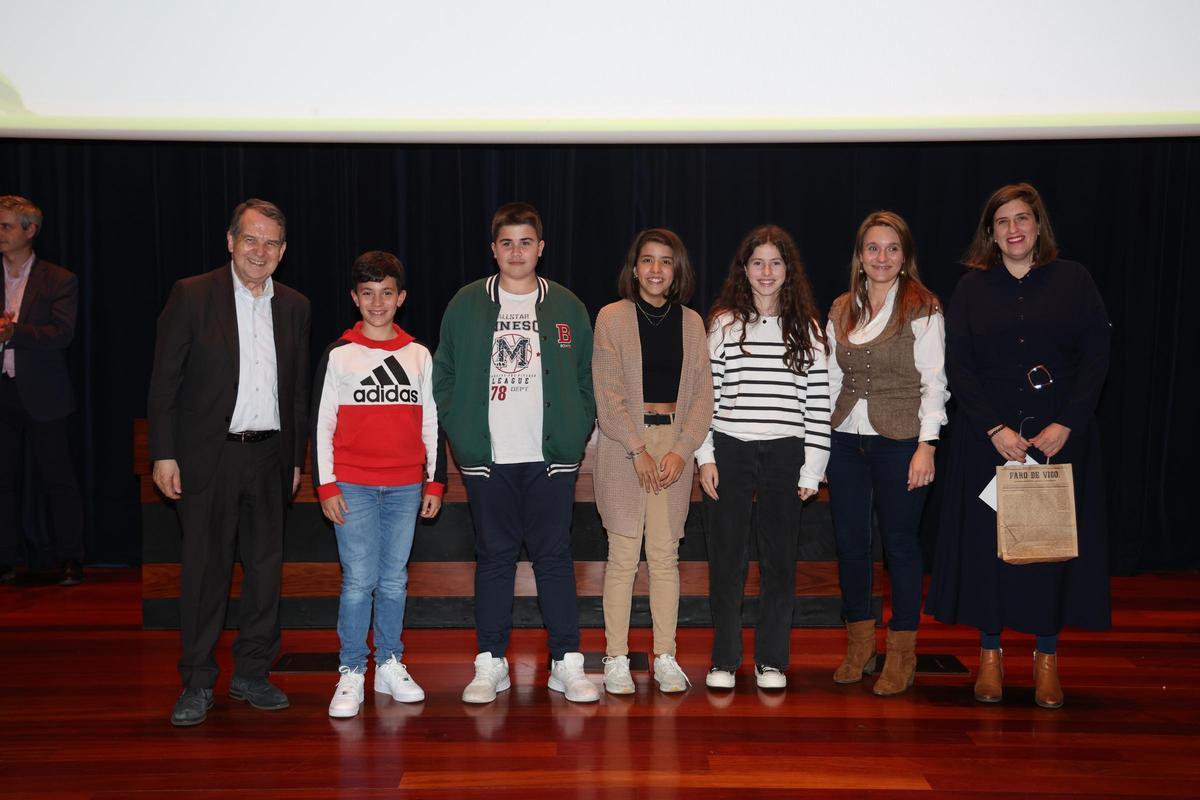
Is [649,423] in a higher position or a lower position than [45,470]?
higher

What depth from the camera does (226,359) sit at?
8.48ft

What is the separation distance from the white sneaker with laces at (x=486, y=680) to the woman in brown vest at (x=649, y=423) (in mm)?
310

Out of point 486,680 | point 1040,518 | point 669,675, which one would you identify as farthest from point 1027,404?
point 486,680

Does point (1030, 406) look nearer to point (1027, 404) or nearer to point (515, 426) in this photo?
point (1027, 404)

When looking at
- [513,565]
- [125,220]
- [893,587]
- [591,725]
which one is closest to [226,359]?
[513,565]

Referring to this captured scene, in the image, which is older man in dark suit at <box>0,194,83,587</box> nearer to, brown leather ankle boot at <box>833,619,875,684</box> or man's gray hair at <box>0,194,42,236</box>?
man's gray hair at <box>0,194,42,236</box>

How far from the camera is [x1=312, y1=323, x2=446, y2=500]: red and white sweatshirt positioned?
2686mm

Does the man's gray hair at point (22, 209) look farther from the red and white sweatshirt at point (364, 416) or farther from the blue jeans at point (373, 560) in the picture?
the blue jeans at point (373, 560)

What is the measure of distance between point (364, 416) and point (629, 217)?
2225 mm

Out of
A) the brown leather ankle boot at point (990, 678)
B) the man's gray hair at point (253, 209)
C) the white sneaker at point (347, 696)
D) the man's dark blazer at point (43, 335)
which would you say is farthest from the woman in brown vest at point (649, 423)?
the man's dark blazer at point (43, 335)

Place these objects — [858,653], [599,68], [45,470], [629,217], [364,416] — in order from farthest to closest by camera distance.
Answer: [629,217]
[45,470]
[599,68]
[858,653]
[364,416]

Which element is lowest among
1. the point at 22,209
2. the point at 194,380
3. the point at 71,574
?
the point at 71,574

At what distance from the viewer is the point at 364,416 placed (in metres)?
2.70

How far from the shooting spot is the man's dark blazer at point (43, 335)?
4.17 metres
